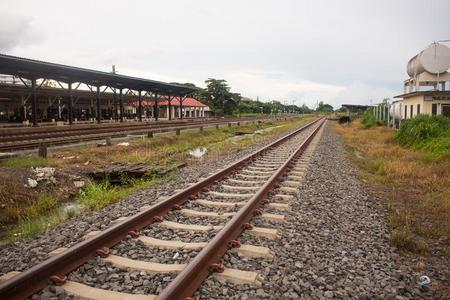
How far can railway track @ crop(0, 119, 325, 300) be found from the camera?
11.1ft

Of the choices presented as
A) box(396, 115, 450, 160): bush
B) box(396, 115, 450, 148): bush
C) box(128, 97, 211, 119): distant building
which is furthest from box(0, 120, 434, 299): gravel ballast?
box(128, 97, 211, 119): distant building

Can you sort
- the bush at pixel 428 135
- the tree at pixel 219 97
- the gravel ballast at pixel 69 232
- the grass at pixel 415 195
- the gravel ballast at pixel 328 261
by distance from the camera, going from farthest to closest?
the tree at pixel 219 97
the bush at pixel 428 135
the grass at pixel 415 195
the gravel ballast at pixel 69 232
the gravel ballast at pixel 328 261

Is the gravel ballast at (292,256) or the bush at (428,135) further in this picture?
the bush at (428,135)

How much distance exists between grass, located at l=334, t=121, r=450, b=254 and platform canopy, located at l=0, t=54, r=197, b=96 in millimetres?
19735

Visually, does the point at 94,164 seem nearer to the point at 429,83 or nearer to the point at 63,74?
the point at 63,74

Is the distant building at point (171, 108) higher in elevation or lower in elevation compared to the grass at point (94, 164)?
higher

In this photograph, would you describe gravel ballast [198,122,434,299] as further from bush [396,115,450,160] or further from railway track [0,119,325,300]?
bush [396,115,450,160]

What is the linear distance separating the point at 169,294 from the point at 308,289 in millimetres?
1370

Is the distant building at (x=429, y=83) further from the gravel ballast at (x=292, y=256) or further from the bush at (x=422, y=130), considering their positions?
the gravel ballast at (x=292, y=256)

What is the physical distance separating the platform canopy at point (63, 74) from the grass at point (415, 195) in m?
19.7

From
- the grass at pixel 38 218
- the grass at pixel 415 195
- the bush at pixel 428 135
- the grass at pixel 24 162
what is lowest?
the grass at pixel 38 218

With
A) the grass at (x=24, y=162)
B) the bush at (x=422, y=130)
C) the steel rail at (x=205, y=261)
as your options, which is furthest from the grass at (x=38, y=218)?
the bush at (x=422, y=130)

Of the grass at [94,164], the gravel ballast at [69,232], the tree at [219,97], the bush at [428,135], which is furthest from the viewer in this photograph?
the tree at [219,97]

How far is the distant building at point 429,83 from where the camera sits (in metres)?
26.1
